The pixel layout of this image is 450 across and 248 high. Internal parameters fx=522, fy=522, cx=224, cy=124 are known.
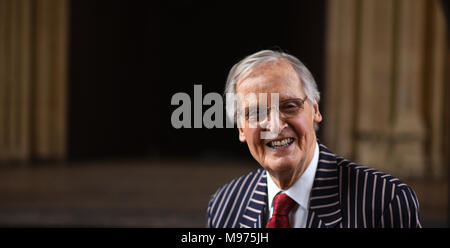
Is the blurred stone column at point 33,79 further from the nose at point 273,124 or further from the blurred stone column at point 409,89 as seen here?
the nose at point 273,124

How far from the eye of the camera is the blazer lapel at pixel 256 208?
119 cm

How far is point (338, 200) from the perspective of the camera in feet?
3.73

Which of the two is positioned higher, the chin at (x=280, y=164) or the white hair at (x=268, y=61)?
the white hair at (x=268, y=61)

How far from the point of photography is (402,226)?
1.06 m

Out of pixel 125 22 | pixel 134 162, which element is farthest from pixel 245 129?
pixel 125 22

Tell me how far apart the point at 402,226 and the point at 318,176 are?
0.69 feet

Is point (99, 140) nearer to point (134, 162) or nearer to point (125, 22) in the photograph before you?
point (134, 162)

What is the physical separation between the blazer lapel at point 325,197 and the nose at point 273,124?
0.18 metres

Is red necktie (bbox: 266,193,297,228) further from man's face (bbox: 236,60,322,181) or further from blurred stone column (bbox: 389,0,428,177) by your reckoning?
blurred stone column (bbox: 389,0,428,177)

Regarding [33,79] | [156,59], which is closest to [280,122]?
[33,79]

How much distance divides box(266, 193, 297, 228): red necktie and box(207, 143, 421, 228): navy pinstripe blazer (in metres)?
0.05

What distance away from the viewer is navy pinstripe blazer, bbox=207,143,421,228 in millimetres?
1069

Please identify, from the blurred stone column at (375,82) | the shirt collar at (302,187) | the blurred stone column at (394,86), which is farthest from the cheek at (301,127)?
the blurred stone column at (375,82)

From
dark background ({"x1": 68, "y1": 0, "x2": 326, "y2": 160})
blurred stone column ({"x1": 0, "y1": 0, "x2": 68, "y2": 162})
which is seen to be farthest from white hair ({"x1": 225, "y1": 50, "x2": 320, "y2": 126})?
blurred stone column ({"x1": 0, "y1": 0, "x2": 68, "y2": 162})
